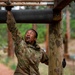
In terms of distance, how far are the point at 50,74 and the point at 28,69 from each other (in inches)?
55.9

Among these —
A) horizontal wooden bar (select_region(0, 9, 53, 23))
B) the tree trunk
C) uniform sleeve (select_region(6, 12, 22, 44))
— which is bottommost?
the tree trunk

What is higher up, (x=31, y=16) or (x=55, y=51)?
(x=31, y=16)

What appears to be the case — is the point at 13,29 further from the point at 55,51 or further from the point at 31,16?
the point at 55,51

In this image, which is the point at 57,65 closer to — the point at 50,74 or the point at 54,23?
the point at 50,74

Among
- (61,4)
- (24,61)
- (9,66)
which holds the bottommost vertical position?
(9,66)

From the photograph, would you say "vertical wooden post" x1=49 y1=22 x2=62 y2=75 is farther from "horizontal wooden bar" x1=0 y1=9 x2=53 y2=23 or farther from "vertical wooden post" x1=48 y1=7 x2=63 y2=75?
"horizontal wooden bar" x1=0 y1=9 x2=53 y2=23

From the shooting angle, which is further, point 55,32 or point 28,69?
point 55,32

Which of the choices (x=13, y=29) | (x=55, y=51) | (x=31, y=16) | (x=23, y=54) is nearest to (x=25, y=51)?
(x=23, y=54)

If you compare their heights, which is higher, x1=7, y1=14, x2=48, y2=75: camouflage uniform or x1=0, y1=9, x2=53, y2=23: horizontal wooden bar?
x1=0, y1=9, x2=53, y2=23: horizontal wooden bar

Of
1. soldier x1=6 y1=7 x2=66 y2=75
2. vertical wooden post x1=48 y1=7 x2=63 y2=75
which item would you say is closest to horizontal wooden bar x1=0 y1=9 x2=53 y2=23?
vertical wooden post x1=48 y1=7 x2=63 y2=75

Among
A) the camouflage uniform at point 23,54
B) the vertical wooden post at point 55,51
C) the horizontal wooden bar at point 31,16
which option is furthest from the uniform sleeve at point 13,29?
the vertical wooden post at point 55,51

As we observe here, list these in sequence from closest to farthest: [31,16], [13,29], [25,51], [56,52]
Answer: [13,29]
[25,51]
[31,16]
[56,52]

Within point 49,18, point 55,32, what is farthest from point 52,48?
point 49,18

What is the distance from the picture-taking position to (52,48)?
230 inches
